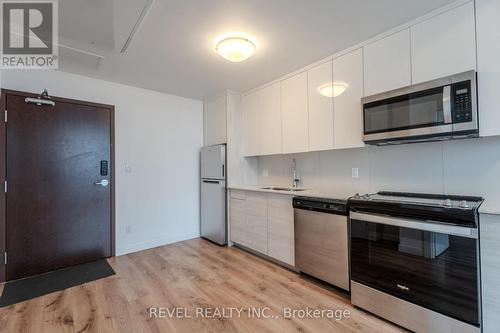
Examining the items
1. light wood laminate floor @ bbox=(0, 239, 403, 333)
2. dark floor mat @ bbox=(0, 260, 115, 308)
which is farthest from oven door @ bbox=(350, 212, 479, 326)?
dark floor mat @ bbox=(0, 260, 115, 308)

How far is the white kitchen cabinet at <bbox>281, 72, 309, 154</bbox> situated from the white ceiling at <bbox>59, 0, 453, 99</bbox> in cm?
20

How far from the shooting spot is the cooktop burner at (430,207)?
1524 mm

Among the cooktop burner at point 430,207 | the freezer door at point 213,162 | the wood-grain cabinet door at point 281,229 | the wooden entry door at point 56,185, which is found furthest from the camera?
the freezer door at point 213,162

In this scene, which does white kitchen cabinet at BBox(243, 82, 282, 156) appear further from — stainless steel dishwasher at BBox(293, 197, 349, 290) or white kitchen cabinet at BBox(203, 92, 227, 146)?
stainless steel dishwasher at BBox(293, 197, 349, 290)

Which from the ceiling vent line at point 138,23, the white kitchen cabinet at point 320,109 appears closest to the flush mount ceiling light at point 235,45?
the ceiling vent line at point 138,23

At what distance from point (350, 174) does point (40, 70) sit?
394cm

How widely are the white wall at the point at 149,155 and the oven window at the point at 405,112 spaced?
292 centimetres

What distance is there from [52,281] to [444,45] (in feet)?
14.4

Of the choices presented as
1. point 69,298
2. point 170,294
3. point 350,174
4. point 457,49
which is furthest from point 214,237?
point 457,49

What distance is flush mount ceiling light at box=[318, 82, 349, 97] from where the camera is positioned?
2504mm

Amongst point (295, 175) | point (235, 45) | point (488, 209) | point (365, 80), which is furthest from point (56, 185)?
point (488, 209)

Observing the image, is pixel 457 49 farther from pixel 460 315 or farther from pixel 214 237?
pixel 214 237

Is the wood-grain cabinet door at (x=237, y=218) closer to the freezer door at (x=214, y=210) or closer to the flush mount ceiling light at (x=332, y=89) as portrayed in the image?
the freezer door at (x=214, y=210)

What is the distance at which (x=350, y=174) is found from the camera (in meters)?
2.75
